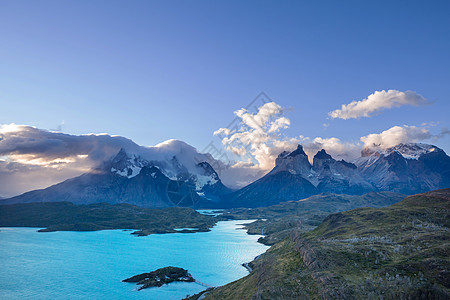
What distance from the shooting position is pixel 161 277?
13788 centimetres

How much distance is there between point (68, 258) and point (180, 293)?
117559mm

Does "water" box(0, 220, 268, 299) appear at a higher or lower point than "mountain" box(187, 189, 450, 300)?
lower

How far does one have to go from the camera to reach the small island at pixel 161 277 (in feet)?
424

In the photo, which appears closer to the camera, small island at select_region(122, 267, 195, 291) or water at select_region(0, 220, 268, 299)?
water at select_region(0, 220, 268, 299)

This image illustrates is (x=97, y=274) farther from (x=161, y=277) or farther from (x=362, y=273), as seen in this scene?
(x=362, y=273)

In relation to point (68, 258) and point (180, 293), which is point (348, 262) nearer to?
point (180, 293)

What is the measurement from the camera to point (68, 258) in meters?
195

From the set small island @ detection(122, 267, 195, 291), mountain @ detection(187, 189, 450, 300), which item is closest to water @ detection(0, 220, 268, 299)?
small island @ detection(122, 267, 195, 291)

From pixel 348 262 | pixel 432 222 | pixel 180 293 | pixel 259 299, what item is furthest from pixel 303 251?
pixel 432 222

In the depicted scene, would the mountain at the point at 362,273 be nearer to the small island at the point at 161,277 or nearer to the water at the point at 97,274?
the small island at the point at 161,277

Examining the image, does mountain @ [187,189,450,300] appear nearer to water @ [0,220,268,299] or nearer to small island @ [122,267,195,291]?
small island @ [122,267,195,291]

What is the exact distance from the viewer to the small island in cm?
12912

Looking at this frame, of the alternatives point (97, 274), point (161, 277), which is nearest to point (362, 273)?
point (161, 277)

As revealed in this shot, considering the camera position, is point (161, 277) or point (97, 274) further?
point (97, 274)
